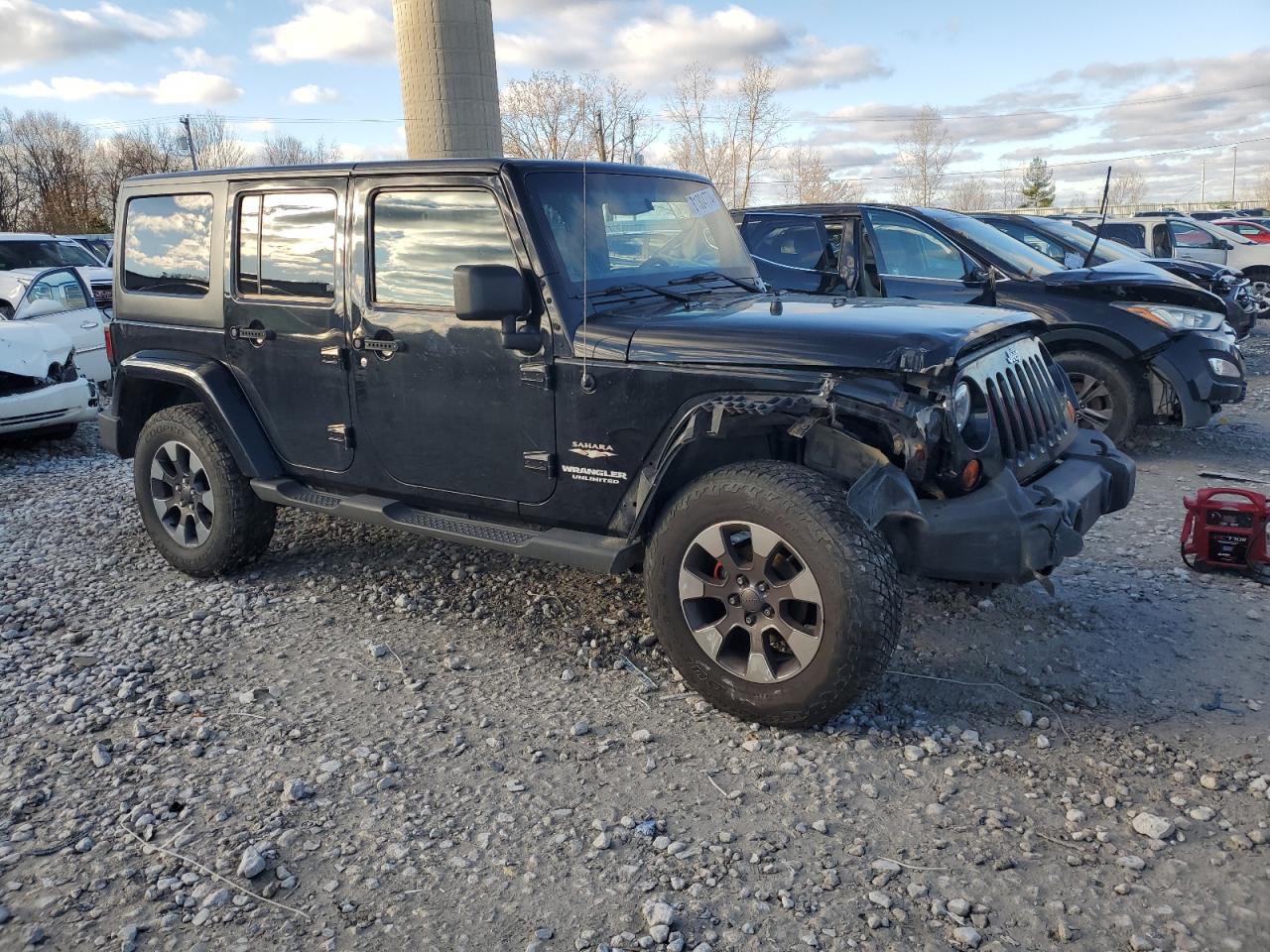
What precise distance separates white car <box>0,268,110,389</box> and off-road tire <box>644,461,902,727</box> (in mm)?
7679

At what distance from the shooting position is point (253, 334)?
456cm

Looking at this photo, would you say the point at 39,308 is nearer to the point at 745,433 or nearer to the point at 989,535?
the point at 745,433

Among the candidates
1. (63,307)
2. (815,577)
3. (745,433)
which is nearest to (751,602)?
(815,577)

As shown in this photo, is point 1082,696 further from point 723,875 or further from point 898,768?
point 723,875

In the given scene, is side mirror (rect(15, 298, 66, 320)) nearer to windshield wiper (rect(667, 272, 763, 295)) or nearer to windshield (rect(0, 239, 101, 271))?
windshield (rect(0, 239, 101, 271))

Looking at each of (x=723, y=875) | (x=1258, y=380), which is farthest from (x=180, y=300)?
(x=1258, y=380)

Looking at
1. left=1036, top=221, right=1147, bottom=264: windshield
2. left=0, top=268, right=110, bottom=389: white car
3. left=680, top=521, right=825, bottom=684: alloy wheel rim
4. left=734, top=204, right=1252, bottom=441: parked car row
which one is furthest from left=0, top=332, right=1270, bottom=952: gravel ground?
left=0, top=268, right=110, bottom=389: white car

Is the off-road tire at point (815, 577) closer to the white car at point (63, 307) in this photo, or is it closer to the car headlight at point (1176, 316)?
the car headlight at point (1176, 316)

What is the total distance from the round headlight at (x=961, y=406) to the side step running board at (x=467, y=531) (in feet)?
4.02

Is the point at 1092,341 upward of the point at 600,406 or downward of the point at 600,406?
downward

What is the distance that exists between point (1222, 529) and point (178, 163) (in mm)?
55093

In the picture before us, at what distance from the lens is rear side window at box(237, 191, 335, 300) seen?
4.33 m

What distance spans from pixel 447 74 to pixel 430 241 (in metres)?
13.6

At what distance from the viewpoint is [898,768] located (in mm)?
3162
